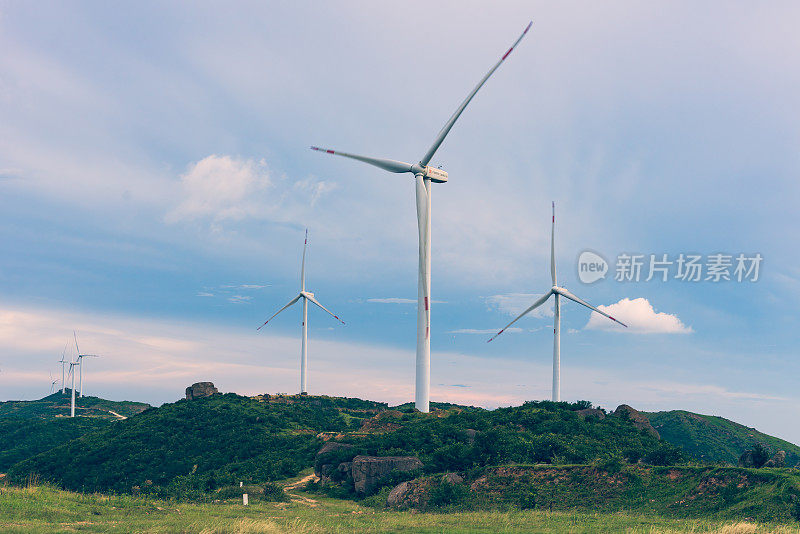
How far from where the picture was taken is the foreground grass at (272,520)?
3375 cm

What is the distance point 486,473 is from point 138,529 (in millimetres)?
27390

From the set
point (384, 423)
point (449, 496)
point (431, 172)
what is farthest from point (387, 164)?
point (449, 496)

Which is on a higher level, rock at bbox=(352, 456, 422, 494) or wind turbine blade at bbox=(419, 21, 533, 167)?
wind turbine blade at bbox=(419, 21, 533, 167)

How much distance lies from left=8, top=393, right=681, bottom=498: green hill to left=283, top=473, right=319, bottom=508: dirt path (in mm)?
2301

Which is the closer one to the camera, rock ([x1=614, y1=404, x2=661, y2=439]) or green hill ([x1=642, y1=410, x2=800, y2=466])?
rock ([x1=614, y1=404, x2=661, y2=439])

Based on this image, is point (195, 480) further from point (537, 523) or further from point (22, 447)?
point (22, 447)

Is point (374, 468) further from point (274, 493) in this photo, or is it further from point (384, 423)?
point (384, 423)

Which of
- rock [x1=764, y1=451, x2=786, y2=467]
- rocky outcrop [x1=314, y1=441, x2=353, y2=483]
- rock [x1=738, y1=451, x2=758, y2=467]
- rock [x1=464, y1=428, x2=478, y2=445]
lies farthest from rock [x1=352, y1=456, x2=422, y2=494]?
rock [x1=764, y1=451, x2=786, y2=467]

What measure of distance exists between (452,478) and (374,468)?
8.29 m

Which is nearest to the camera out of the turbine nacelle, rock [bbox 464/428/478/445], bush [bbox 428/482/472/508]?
bush [bbox 428/482/472/508]

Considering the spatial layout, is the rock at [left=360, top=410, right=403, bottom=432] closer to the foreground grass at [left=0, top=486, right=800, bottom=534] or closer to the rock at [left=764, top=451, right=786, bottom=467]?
the foreground grass at [left=0, top=486, right=800, bottom=534]

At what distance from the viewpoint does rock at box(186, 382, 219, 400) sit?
406 feet

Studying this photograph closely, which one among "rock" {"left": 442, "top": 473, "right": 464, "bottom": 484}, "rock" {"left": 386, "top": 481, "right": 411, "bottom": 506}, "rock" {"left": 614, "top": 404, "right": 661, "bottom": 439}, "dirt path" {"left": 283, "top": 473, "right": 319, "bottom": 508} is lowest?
"dirt path" {"left": 283, "top": 473, "right": 319, "bottom": 508}

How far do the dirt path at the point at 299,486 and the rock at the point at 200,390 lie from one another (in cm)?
6789
